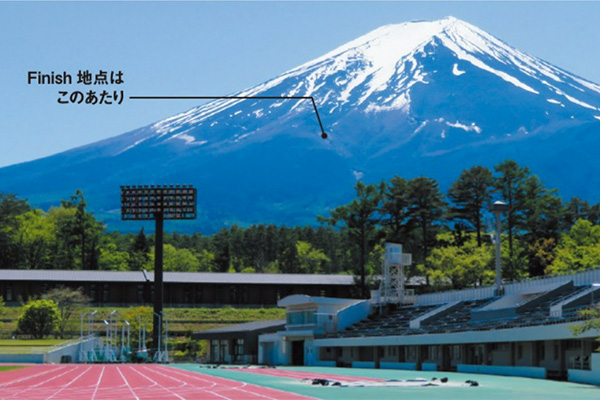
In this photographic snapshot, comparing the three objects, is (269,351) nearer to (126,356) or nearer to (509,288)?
(126,356)

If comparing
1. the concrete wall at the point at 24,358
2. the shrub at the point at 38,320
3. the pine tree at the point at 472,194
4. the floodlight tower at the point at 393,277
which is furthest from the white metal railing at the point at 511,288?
the shrub at the point at 38,320

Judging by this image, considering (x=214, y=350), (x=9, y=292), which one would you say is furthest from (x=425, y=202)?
(x=9, y=292)

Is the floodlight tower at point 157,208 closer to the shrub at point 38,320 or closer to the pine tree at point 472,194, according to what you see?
the shrub at point 38,320

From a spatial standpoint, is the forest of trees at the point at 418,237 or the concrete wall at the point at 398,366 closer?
the concrete wall at the point at 398,366

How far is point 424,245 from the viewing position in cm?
12000

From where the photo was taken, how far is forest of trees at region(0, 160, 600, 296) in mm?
108250

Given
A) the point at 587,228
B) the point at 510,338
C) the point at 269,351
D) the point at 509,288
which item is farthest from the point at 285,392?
the point at 587,228

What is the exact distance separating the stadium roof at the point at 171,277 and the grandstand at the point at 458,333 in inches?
1368

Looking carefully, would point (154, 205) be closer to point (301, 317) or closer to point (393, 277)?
point (301, 317)

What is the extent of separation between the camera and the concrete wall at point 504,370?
51709 millimetres

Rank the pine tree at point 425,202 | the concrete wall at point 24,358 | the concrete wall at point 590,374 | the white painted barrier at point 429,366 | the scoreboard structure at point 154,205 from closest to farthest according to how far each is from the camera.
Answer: the concrete wall at point 590,374, the white painted barrier at point 429,366, the concrete wall at point 24,358, the scoreboard structure at point 154,205, the pine tree at point 425,202

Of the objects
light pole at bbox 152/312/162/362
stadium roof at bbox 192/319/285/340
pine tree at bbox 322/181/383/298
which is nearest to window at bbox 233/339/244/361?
stadium roof at bbox 192/319/285/340

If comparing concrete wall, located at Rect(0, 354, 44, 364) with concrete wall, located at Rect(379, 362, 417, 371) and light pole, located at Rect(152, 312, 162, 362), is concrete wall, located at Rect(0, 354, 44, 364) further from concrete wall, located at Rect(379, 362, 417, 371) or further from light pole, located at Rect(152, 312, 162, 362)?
concrete wall, located at Rect(379, 362, 417, 371)

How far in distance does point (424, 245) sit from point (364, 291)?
369 inches
